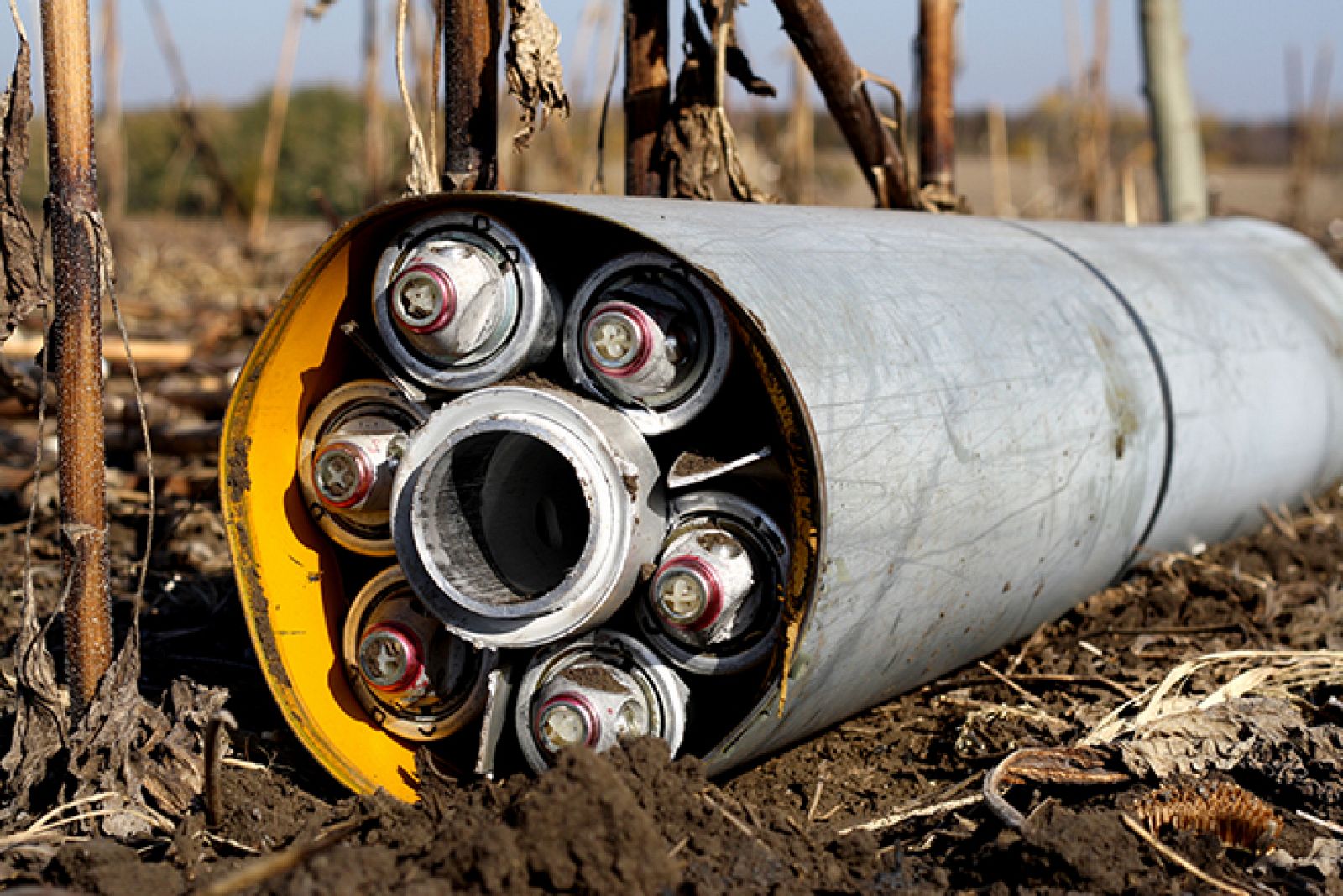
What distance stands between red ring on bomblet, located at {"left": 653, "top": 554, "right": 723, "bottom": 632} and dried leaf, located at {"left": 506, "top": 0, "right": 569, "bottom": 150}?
2.96ft

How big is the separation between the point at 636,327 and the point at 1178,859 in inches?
43.0

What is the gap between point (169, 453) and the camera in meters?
4.29

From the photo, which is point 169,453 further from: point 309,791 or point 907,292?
point 907,292

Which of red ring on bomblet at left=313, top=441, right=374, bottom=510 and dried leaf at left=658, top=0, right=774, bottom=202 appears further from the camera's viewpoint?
dried leaf at left=658, top=0, right=774, bottom=202

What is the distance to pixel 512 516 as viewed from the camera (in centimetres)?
244

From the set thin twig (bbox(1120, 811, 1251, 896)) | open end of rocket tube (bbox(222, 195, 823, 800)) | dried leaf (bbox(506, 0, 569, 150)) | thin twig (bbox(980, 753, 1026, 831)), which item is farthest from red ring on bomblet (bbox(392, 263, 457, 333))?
thin twig (bbox(1120, 811, 1251, 896))

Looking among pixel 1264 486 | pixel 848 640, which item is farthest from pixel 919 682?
pixel 1264 486

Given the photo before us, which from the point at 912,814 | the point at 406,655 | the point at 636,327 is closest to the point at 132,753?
the point at 406,655

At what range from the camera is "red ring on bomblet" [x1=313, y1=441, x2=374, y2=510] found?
7.40 feet

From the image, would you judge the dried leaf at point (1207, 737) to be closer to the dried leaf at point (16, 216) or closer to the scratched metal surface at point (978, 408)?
the scratched metal surface at point (978, 408)

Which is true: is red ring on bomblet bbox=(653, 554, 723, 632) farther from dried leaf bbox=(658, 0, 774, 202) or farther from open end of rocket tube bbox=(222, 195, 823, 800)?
dried leaf bbox=(658, 0, 774, 202)

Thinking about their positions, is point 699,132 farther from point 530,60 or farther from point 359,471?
point 359,471

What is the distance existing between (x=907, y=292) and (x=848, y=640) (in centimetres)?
64

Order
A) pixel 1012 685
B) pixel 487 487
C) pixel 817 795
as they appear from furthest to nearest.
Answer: pixel 1012 685
pixel 487 487
pixel 817 795
